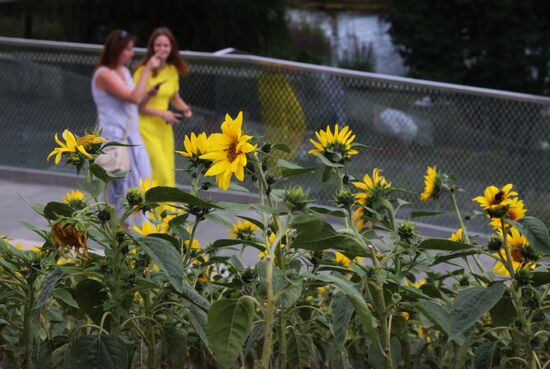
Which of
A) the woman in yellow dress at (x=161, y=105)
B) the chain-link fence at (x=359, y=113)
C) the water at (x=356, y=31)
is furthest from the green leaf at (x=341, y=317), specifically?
the water at (x=356, y=31)

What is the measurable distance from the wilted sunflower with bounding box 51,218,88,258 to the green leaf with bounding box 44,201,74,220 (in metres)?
0.11

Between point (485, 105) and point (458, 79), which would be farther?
point (458, 79)

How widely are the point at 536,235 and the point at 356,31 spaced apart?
26129 mm

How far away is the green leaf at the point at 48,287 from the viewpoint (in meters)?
1.98

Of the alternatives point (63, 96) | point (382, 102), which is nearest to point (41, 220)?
point (63, 96)

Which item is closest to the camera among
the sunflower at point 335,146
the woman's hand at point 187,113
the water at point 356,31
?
the sunflower at point 335,146

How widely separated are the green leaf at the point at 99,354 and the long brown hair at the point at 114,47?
5831mm

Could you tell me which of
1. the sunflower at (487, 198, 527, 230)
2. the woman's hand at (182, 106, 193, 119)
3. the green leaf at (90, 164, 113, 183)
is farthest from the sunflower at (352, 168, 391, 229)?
the woman's hand at (182, 106, 193, 119)

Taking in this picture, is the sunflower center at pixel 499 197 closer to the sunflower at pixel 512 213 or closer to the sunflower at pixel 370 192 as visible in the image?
the sunflower at pixel 512 213

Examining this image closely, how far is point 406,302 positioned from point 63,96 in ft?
25.3

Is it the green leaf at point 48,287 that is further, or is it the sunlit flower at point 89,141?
the sunlit flower at point 89,141

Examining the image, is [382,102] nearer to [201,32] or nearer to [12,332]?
[12,332]

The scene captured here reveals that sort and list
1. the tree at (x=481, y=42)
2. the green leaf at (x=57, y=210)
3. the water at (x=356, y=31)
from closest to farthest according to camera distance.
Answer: the green leaf at (x=57, y=210) → the tree at (x=481, y=42) → the water at (x=356, y=31)

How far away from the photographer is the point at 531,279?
7.25 feet
